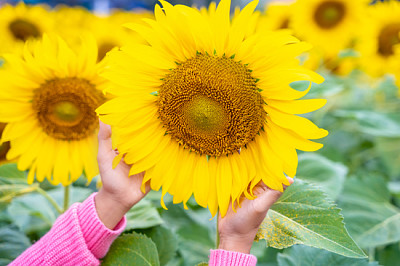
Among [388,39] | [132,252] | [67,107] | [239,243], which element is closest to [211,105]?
[239,243]

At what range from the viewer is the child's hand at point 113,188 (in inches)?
36.9

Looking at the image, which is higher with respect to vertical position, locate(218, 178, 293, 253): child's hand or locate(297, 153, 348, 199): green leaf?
locate(297, 153, 348, 199): green leaf

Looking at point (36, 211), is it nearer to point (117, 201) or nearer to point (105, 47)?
point (117, 201)

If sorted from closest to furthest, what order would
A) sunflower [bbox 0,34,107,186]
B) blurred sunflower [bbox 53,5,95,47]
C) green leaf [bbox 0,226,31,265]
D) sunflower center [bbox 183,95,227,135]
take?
1. sunflower center [bbox 183,95,227,135]
2. sunflower [bbox 0,34,107,186]
3. green leaf [bbox 0,226,31,265]
4. blurred sunflower [bbox 53,5,95,47]

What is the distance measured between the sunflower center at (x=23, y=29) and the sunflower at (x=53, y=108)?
1.81 m

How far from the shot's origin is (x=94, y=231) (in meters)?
0.94

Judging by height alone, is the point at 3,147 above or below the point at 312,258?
above

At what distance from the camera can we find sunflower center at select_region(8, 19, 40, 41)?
2.79m

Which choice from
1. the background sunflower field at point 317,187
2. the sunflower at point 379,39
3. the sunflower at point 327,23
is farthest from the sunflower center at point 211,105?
the sunflower at point 327,23

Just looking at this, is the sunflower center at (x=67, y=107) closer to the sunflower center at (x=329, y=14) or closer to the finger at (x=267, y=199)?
the finger at (x=267, y=199)

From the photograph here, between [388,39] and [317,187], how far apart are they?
1.71 meters

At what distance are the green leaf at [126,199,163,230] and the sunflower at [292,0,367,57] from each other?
173cm

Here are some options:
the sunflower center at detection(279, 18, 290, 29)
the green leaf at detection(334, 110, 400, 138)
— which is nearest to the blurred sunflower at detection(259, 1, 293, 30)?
the sunflower center at detection(279, 18, 290, 29)

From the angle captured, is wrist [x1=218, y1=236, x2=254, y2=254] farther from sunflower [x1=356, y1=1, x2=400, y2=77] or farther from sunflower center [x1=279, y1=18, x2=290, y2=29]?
sunflower center [x1=279, y1=18, x2=290, y2=29]
